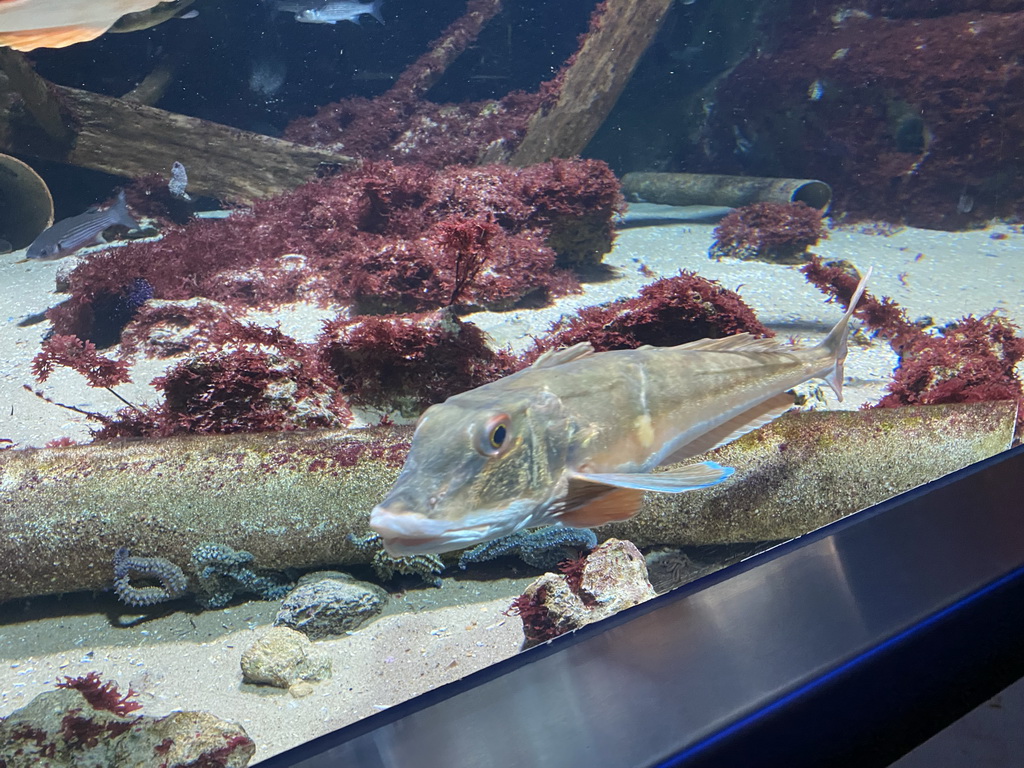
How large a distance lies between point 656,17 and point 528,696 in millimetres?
13078

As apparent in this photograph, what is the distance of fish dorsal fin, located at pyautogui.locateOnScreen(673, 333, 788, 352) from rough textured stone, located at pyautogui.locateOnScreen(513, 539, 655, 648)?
1.09 metres

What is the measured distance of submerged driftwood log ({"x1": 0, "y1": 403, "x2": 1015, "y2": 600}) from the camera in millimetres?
3057

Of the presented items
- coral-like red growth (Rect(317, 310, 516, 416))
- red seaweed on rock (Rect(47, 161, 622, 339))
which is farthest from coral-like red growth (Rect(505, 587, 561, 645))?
red seaweed on rock (Rect(47, 161, 622, 339))

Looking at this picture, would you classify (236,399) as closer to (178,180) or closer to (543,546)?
(543,546)

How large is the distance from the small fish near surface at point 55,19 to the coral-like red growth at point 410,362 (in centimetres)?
208

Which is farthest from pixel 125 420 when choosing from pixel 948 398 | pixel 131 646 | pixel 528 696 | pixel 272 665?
pixel 948 398

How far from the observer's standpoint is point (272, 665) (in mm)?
2314

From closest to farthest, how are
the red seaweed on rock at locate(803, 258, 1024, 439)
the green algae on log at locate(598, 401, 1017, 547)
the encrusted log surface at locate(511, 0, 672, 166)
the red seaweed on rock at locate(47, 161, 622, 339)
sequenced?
the green algae on log at locate(598, 401, 1017, 547) → the red seaweed on rock at locate(803, 258, 1024, 439) → the red seaweed on rock at locate(47, 161, 622, 339) → the encrusted log surface at locate(511, 0, 672, 166)

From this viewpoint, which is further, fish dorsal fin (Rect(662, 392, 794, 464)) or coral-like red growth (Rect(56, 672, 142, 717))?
fish dorsal fin (Rect(662, 392, 794, 464))

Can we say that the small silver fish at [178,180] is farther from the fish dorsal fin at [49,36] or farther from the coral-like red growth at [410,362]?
the fish dorsal fin at [49,36]

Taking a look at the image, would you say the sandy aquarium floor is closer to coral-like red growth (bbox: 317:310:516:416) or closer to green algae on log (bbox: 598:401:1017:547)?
green algae on log (bbox: 598:401:1017:547)

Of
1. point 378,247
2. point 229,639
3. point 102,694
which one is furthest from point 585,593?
point 378,247

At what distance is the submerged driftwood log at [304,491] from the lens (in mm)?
3057

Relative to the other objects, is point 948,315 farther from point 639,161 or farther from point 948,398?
point 639,161
